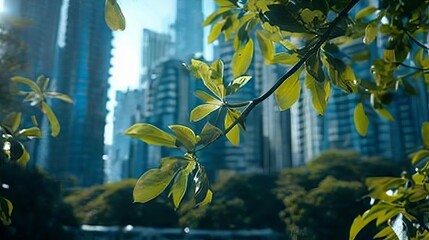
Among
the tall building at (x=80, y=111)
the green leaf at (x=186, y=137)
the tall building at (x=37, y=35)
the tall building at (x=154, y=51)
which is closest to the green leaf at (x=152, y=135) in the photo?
the green leaf at (x=186, y=137)

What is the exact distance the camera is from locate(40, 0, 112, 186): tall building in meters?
1.53

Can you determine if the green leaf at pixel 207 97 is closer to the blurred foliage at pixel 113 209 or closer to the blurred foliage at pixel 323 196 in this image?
the blurred foliage at pixel 323 196

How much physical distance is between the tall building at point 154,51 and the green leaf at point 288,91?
2.75 feet

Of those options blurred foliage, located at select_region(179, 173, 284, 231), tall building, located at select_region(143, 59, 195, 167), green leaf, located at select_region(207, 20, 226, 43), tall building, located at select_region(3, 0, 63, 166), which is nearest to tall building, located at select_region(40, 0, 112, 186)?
tall building, located at select_region(3, 0, 63, 166)

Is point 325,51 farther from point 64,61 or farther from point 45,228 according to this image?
point 45,228

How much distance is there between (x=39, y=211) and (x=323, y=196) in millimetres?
1487

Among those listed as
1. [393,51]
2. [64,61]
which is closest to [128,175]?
[64,61]

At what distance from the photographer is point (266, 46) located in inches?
8.8

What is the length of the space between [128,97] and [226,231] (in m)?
1.01

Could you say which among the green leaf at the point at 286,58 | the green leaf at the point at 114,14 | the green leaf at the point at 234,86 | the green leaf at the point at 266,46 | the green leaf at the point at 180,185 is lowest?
the green leaf at the point at 180,185

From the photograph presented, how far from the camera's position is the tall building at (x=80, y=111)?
1530mm

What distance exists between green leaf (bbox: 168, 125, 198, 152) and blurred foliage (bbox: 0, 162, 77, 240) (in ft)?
6.71

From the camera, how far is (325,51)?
0.16 meters

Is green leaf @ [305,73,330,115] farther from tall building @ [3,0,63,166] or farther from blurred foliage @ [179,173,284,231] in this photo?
blurred foliage @ [179,173,284,231]
